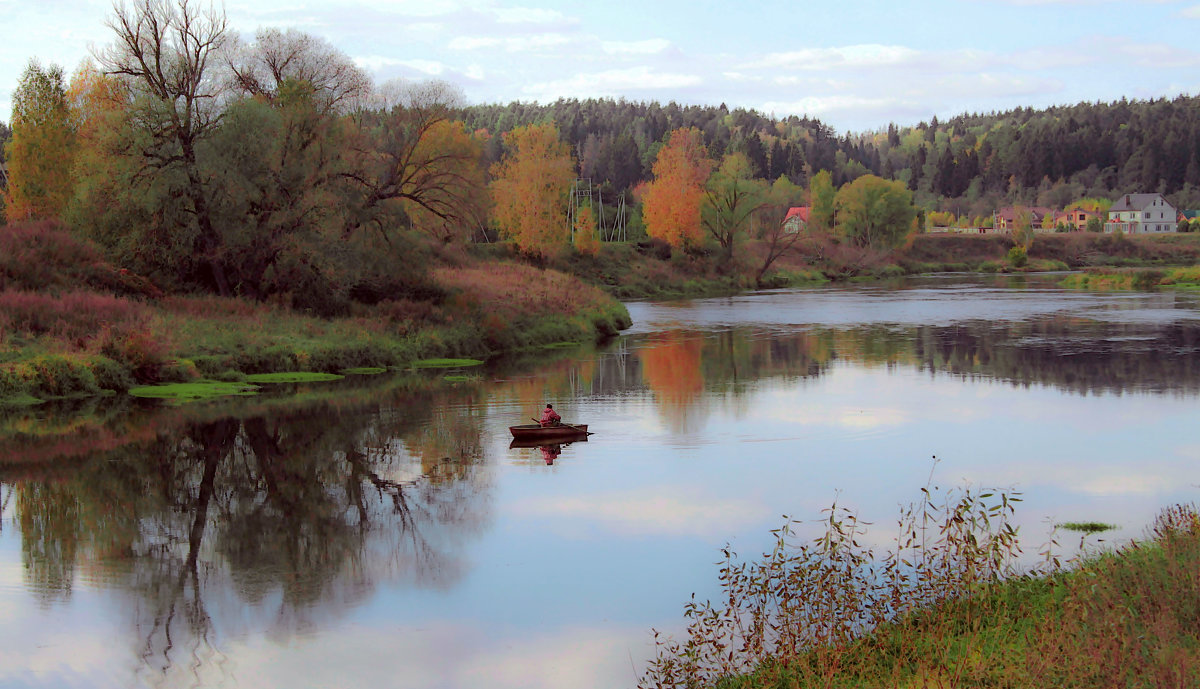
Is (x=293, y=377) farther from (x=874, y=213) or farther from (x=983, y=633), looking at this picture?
(x=874, y=213)

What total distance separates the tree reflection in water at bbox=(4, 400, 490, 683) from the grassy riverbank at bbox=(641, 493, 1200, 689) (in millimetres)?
5116

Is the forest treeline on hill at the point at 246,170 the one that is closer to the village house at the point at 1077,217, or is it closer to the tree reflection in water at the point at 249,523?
the tree reflection in water at the point at 249,523

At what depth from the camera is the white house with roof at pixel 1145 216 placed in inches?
6407

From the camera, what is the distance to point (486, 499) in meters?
18.8

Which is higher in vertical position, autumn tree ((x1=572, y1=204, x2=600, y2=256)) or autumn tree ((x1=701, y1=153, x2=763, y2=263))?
autumn tree ((x1=701, y1=153, x2=763, y2=263))

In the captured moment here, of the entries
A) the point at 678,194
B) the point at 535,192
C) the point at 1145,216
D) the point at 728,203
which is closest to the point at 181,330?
the point at 535,192

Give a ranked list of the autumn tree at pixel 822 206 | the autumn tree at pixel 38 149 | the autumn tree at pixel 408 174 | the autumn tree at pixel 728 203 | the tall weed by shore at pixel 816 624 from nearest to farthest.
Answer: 1. the tall weed by shore at pixel 816 624
2. the autumn tree at pixel 408 174
3. the autumn tree at pixel 38 149
4. the autumn tree at pixel 728 203
5. the autumn tree at pixel 822 206

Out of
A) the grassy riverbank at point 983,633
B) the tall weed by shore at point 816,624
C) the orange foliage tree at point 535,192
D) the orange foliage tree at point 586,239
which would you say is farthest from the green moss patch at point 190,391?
the orange foliage tree at point 586,239

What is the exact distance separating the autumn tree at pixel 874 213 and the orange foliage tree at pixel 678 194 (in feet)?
100.0

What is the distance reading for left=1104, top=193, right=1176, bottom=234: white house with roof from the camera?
163 metres

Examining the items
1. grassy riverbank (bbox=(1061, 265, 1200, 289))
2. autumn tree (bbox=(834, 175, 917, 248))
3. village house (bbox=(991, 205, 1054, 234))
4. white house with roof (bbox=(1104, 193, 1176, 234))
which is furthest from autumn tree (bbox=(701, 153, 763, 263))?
white house with roof (bbox=(1104, 193, 1176, 234))

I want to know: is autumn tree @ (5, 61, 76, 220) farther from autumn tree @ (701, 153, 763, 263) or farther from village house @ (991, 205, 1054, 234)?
village house @ (991, 205, 1054, 234)

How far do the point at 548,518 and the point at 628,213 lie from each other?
341 feet

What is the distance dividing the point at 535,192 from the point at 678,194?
2045cm
